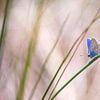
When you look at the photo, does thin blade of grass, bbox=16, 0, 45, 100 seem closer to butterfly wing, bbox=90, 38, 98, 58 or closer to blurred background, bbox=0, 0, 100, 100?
blurred background, bbox=0, 0, 100, 100

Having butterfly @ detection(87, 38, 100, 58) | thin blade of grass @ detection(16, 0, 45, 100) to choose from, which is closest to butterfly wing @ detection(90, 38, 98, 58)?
butterfly @ detection(87, 38, 100, 58)

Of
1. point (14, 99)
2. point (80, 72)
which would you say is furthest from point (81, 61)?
point (14, 99)

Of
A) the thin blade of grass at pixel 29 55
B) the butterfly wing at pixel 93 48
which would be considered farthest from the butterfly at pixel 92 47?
the thin blade of grass at pixel 29 55

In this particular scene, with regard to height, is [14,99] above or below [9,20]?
below

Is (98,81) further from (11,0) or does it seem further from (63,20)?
(11,0)

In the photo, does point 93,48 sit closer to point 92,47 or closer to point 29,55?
point 92,47

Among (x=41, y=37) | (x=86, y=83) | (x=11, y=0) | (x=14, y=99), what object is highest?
(x=11, y=0)
